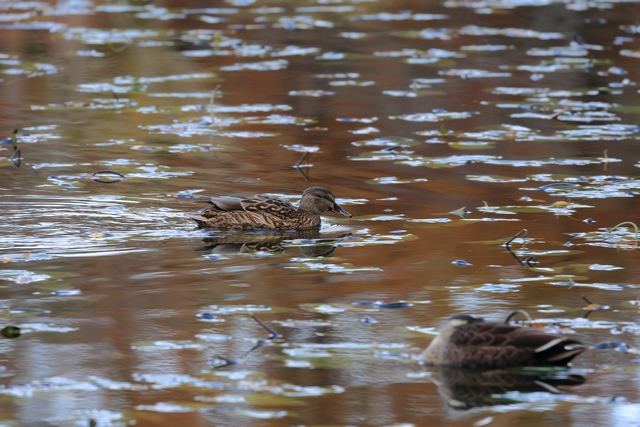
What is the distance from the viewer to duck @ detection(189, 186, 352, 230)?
1027 centimetres

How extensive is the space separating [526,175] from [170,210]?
364 centimetres

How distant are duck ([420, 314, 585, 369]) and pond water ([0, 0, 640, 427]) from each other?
0.41 feet

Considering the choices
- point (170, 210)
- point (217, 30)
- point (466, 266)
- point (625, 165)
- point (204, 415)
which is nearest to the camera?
point (204, 415)

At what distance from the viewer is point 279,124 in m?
15.2

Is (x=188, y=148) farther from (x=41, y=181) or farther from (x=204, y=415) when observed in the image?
(x=204, y=415)

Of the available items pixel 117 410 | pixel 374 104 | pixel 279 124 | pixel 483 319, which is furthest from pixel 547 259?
pixel 374 104

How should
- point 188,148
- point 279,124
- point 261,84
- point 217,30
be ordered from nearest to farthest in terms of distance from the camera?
point 188,148
point 279,124
point 261,84
point 217,30

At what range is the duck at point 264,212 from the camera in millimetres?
10266

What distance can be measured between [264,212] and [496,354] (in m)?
3.96

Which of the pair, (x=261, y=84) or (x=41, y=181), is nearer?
(x=41, y=181)

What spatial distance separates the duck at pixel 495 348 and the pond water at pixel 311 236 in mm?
125

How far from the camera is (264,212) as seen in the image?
10297 millimetres

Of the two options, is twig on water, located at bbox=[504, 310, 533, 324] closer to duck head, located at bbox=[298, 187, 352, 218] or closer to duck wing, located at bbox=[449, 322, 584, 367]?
duck wing, located at bbox=[449, 322, 584, 367]

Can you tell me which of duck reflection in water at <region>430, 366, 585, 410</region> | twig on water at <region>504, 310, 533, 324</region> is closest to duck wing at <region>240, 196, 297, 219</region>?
twig on water at <region>504, 310, 533, 324</region>
